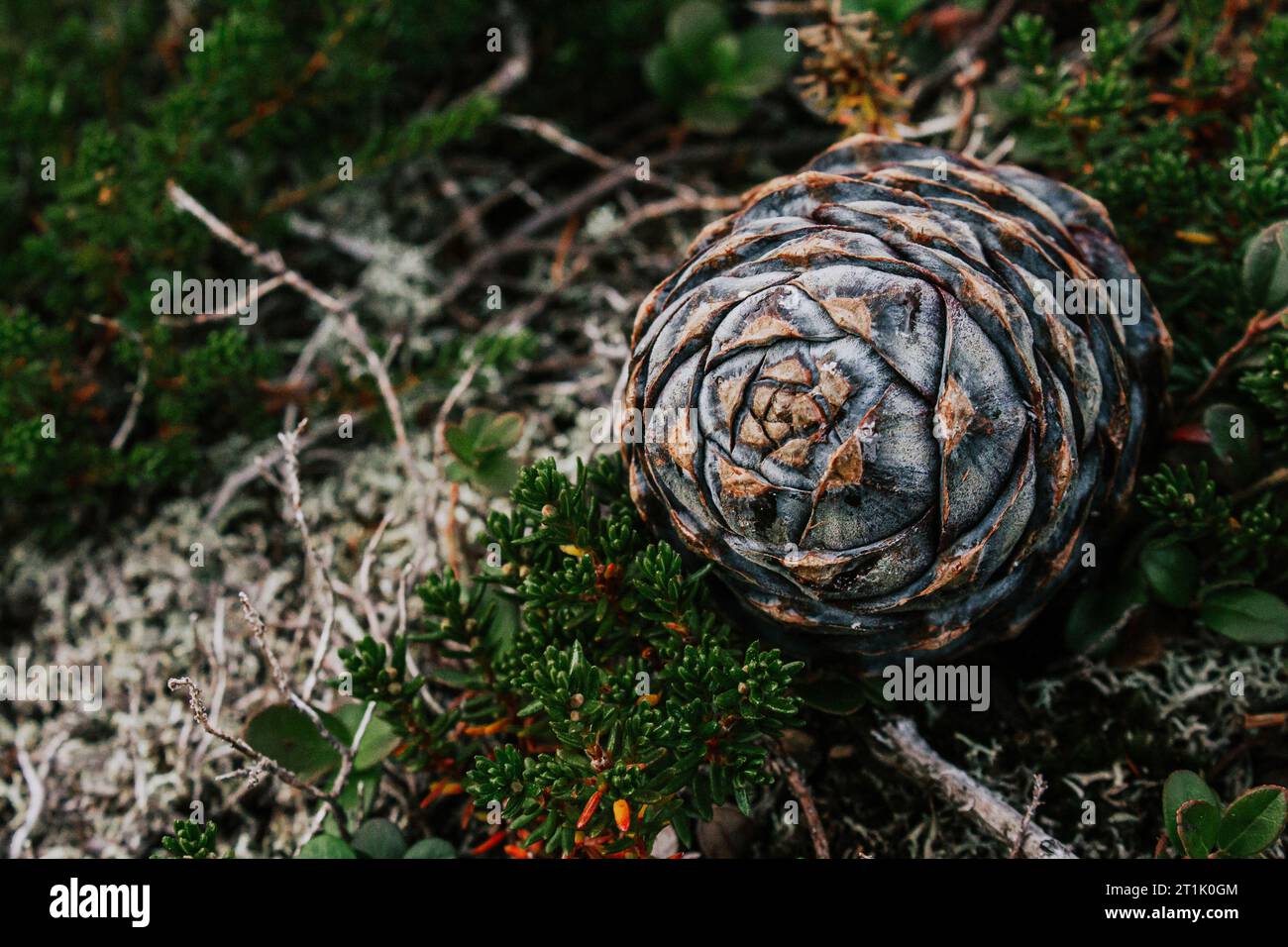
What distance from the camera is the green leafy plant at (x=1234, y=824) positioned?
54.0 inches

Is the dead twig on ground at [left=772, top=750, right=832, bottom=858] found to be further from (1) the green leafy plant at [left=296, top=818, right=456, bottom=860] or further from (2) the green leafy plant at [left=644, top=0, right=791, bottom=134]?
(2) the green leafy plant at [left=644, top=0, right=791, bottom=134]

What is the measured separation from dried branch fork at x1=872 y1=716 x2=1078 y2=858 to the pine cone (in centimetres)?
20

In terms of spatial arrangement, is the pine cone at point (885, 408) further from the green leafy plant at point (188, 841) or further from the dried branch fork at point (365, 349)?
the green leafy plant at point (188, 841)

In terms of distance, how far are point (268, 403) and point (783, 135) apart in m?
1.31

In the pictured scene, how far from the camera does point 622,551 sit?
148 centimetres

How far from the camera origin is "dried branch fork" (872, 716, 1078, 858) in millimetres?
1444

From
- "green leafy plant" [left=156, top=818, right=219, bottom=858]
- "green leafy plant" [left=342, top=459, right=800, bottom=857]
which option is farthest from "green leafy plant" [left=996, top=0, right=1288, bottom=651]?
"green leafy plant" [left=156, top=818, right=219, bottom=858]

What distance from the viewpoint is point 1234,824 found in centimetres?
139

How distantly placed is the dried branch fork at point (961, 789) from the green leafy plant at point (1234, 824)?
149 millimetres

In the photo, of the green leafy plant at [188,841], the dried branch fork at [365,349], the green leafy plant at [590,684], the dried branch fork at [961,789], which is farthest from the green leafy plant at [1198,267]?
the green leafy plant at [188,841]

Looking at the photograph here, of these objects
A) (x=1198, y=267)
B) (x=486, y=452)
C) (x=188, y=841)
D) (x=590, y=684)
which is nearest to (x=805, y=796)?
(x=590, y=684)
